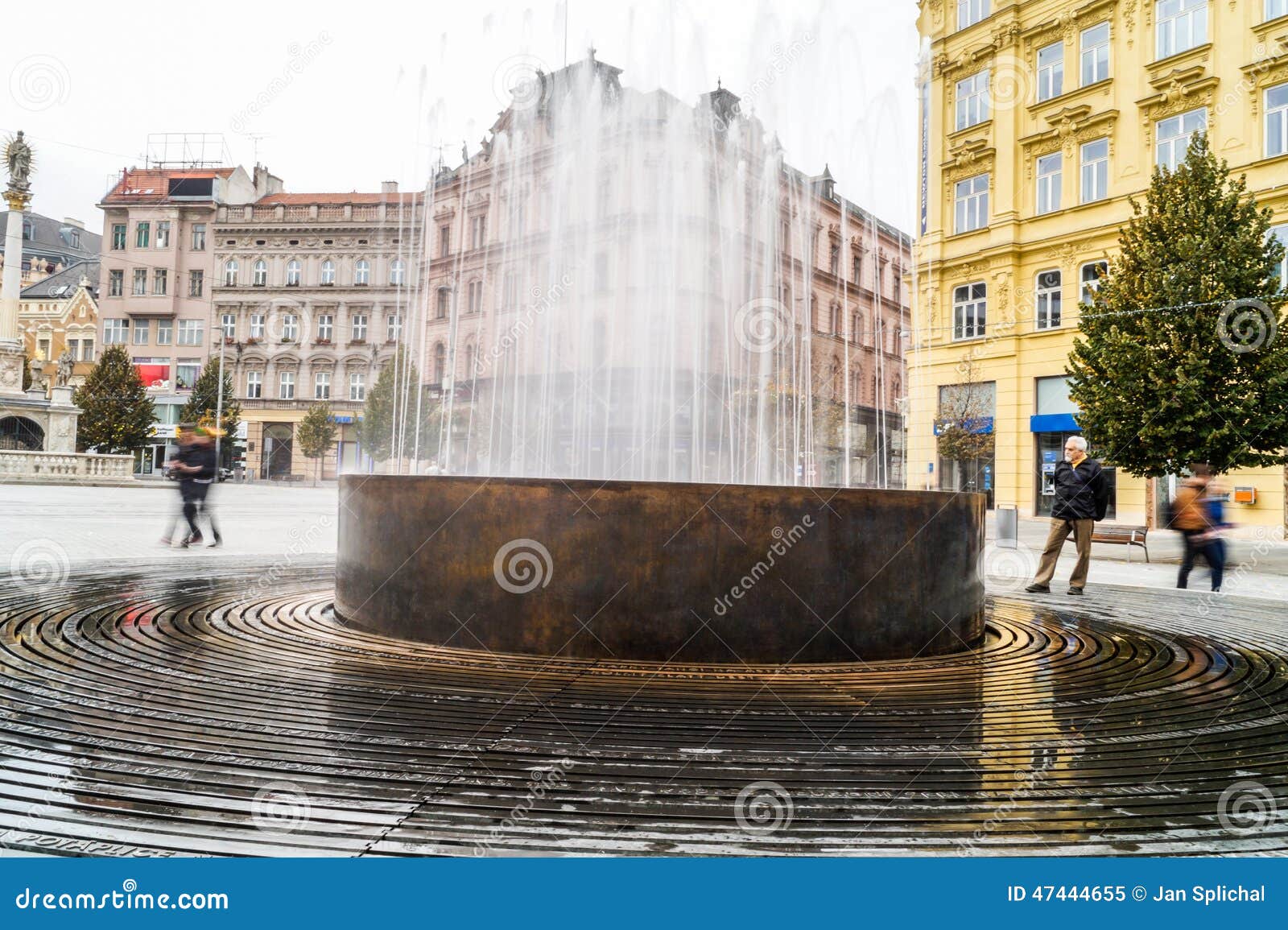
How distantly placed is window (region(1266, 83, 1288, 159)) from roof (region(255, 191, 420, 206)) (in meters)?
43.4

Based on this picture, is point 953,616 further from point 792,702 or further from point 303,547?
point 303,547

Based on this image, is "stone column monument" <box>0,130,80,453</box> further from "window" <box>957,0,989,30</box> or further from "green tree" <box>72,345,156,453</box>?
"window" <box>957,0,989,30</box>

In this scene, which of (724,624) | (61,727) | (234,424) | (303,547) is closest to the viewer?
(61,727)

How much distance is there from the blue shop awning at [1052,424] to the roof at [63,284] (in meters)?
66.2

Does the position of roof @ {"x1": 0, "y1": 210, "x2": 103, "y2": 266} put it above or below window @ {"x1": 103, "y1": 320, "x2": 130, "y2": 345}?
above

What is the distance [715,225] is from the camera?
53.8ft

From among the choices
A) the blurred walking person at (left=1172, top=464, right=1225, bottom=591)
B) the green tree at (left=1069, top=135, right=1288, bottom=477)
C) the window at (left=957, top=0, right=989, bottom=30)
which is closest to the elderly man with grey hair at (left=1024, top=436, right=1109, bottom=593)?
the blurred walking person at (left=1172, top=464, right=1225, bottom=591)

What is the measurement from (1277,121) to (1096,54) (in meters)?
5.55

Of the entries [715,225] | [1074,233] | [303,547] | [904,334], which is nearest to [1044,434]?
[1074,233]

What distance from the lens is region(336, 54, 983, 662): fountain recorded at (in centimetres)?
486

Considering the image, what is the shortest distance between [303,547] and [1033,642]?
9.40m

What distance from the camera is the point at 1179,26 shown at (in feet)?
Result: 76.8

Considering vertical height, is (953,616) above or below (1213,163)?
below

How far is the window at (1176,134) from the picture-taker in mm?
22891
